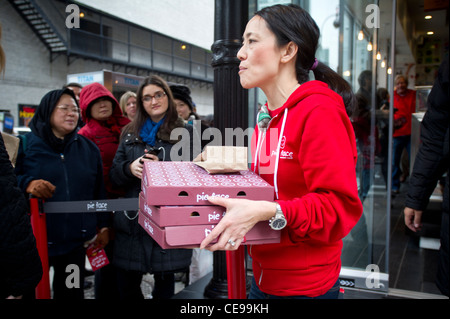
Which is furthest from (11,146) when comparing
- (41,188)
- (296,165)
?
(296,165)

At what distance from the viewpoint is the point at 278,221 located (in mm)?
1089

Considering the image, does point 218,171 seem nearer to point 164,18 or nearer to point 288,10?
point 288,10

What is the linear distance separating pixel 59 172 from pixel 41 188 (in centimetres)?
25

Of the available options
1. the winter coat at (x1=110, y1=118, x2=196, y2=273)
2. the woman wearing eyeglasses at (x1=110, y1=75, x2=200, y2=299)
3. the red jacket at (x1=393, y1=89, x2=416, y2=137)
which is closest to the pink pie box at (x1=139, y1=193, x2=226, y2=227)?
the woman wearing eyeglasses at (x1=110, y1=75, x2=200, y2=299)

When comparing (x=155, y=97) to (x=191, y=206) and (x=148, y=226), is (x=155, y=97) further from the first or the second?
(x=191, y=206)

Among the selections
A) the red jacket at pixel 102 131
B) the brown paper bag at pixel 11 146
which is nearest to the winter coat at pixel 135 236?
the red jacket at pixel 102 131

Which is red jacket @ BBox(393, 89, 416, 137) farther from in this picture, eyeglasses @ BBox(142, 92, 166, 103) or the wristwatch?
the wristwatch

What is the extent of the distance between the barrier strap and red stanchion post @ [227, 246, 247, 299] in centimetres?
119

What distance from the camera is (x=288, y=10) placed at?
130 centimetres

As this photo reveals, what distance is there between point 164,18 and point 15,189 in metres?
19.2

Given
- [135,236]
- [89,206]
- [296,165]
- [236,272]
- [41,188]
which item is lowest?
[135,236]

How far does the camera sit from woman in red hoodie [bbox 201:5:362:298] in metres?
1.08
